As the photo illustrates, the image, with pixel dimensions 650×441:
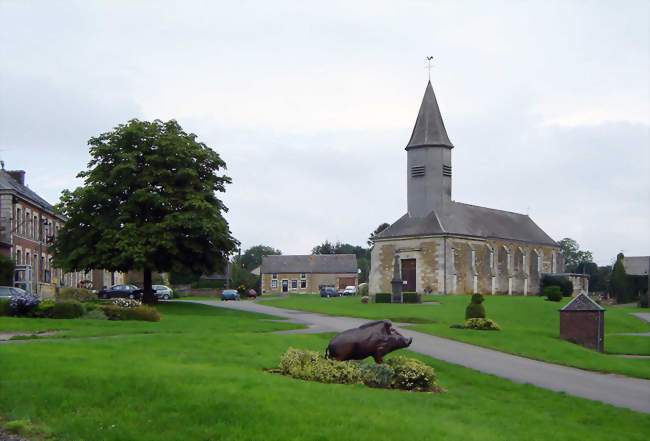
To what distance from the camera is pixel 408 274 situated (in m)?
72.0

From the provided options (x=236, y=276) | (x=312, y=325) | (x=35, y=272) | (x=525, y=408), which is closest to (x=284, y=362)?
(x=525, y=408)

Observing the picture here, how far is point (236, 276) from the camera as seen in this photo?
321 feet

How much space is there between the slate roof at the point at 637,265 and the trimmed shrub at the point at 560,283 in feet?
88.7

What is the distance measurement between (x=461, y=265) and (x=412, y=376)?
2157 inches

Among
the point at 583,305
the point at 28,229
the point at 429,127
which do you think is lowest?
the point at 583,305

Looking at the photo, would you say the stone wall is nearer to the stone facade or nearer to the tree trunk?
the tree trunk

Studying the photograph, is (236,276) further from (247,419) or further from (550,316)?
(247,419)

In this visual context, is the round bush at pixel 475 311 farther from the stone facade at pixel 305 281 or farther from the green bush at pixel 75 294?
the stone facade at pixel 305 281

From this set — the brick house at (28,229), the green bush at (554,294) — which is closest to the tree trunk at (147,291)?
the brick house at (28,229)

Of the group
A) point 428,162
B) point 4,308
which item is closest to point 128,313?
point 4,308

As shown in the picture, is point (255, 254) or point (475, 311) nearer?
point (475, 311)

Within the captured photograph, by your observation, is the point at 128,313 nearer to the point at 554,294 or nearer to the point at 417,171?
the point at 554,294

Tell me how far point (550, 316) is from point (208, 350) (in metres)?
31.9

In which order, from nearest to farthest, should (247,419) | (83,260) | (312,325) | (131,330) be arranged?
1. (247,419)
2. (131,330)
3. (312,325)
4. (83,260)
